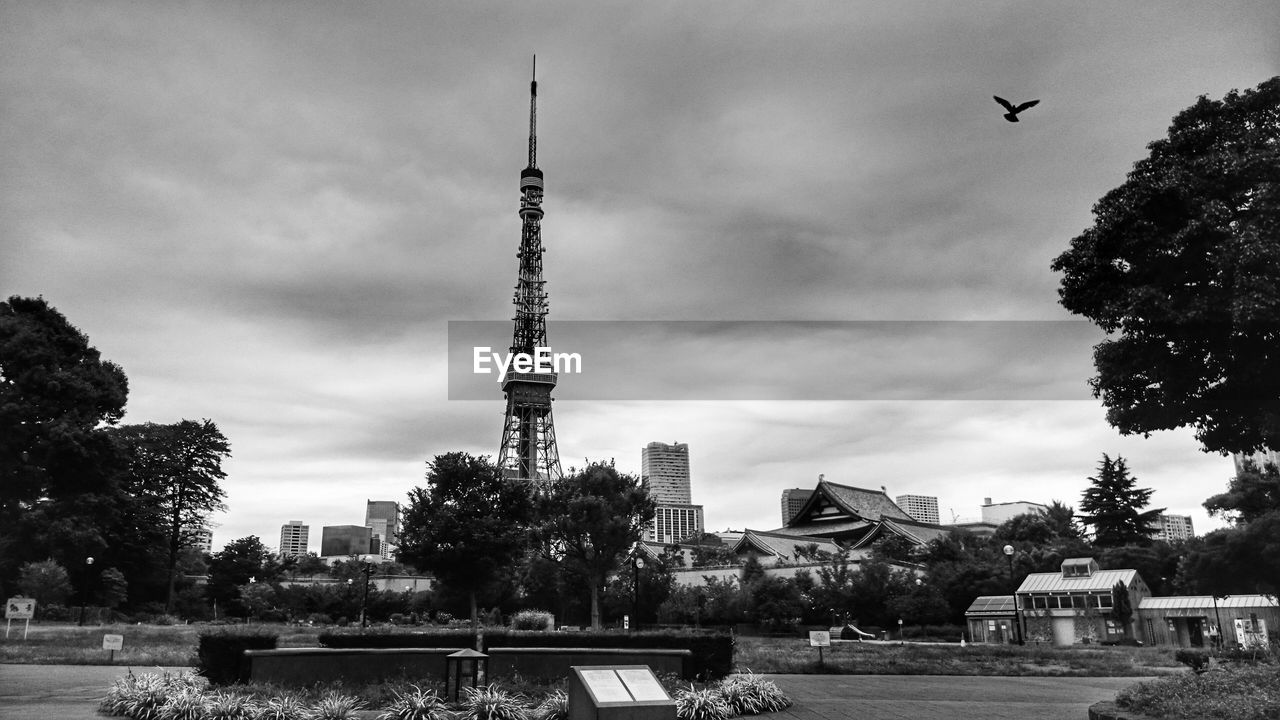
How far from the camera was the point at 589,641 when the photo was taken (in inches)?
724

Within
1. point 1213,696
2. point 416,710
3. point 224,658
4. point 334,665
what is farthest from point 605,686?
point 224,658

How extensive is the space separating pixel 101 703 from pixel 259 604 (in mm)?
48958

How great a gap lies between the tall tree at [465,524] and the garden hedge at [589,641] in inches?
700

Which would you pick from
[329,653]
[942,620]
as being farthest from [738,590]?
[329,653]

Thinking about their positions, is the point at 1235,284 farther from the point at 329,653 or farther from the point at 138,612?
the point at 138,612

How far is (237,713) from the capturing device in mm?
12656

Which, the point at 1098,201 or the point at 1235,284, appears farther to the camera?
the point at 1098,201

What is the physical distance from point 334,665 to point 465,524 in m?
22.0

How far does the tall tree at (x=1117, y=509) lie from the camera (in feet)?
211

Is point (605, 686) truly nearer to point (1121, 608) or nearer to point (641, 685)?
point (641, 685)

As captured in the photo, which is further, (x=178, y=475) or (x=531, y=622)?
(x=178, y=475)

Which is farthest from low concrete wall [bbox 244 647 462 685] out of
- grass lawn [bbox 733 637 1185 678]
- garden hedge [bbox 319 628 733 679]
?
grass lawn [bbox 733 637 1185 678]

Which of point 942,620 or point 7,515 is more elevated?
point 7,515

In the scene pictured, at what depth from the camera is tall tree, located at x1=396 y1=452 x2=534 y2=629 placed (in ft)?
123
